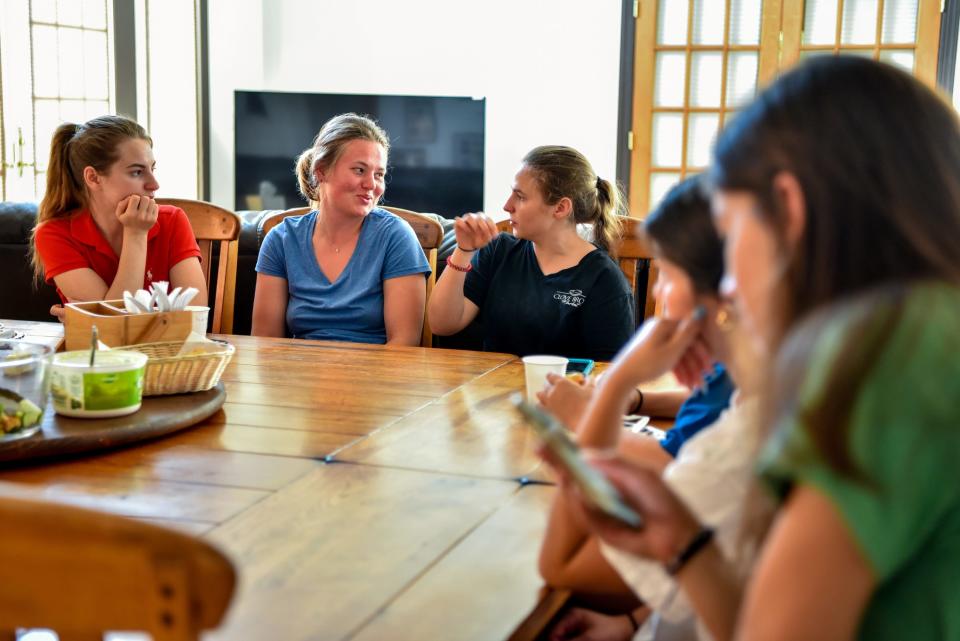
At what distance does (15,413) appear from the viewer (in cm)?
133

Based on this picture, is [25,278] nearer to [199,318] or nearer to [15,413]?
[199,318]

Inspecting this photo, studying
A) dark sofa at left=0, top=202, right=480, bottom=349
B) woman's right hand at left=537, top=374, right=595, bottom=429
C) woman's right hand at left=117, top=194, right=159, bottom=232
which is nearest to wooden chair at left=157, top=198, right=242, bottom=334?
woman's right hand at left=117, top=194, right=159, bottom=232

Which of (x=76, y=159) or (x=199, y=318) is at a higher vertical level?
(x=76, y=159)

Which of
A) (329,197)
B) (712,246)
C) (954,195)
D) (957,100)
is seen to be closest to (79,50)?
(329,197)

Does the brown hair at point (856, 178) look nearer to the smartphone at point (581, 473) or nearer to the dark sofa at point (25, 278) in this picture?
the smartphone at point (581, 473)

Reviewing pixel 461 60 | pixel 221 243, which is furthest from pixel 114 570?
pixel 461 60

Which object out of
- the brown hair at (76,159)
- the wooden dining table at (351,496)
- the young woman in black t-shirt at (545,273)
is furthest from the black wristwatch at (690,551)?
the brown hair at (76,159)

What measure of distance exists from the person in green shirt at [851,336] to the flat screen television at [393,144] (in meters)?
5.36

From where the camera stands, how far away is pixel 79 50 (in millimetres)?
5223

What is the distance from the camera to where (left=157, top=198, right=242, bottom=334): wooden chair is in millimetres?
2621

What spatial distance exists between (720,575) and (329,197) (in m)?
2.09

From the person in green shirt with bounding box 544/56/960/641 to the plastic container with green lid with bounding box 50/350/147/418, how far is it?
100cm

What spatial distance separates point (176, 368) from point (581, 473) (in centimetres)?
103

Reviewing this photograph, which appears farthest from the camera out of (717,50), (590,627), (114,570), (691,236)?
(717,50)
